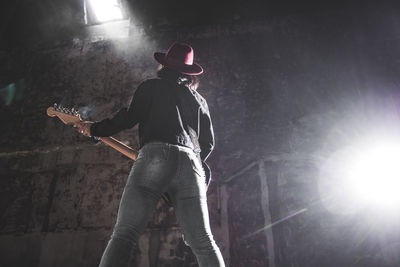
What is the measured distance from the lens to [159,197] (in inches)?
46.8

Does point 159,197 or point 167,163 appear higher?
point 167,163

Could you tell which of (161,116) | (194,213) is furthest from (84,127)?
(194,213)

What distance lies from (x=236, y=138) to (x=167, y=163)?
154 cm

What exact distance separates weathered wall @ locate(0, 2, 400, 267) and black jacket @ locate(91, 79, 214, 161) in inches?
45.3

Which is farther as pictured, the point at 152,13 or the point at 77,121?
the point at 152,13

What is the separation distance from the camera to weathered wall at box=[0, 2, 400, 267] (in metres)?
2.14

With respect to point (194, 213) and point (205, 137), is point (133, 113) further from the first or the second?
point (194, 213)

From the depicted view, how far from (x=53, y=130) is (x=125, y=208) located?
2394mm

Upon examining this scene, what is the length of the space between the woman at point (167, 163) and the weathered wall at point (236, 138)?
1.13 metres

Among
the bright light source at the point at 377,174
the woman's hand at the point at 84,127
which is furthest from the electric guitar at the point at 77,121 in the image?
the bright light source at the point at 377,174

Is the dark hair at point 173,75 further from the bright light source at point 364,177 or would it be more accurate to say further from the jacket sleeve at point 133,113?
the bright light source at point 364,177

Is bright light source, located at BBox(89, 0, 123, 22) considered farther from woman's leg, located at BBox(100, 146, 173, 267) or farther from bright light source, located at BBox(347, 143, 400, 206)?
bright light source, located at BBox(347, 143, 400, 206)

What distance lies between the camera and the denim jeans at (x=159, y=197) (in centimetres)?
106

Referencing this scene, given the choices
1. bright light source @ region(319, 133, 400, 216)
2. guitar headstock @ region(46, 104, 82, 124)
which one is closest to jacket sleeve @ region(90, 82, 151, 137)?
guitar headstock @ region(46, 104, 82, 124)
